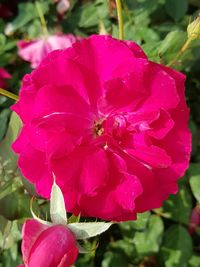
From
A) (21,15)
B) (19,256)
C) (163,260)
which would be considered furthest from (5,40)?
(163,260)

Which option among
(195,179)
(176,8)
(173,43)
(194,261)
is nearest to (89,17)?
(176,8)

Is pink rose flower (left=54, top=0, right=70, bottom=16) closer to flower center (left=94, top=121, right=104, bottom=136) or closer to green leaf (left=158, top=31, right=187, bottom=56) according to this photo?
green leaf (left=158, top=31, right=187, bottom=56)

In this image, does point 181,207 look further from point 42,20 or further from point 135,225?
point 42,20

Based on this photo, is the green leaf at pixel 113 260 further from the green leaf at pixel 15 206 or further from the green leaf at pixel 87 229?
the green leaf at pixel 87 229

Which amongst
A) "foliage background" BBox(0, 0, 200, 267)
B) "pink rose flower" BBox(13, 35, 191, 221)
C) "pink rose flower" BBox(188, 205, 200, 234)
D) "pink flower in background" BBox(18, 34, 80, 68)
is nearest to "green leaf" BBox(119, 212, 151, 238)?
"foliage background" BBox(0, 0, 200, 267)

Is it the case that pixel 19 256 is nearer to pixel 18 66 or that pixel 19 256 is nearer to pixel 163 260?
pixel 163 260

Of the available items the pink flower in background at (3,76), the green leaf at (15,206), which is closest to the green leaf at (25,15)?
the pink flower in background at (3,76)

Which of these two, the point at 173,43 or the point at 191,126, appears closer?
the point at 173,43

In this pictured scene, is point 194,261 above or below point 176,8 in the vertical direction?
below
